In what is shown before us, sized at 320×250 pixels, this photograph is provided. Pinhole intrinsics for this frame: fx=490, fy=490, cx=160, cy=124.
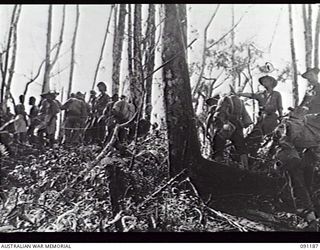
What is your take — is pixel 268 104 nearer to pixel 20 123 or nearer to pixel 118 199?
pixel 118 199

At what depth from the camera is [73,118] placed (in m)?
2.38

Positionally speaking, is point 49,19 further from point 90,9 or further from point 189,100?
point 189,100

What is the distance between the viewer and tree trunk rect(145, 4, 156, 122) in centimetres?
237

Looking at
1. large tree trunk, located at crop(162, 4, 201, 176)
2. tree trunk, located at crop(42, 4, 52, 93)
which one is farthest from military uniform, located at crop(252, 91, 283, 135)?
tree trunk, located at crop(42, 4, 52, 93)

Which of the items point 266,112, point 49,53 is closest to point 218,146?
point 266,112

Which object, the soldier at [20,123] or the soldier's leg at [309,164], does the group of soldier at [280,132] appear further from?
the soldier at [20,123]

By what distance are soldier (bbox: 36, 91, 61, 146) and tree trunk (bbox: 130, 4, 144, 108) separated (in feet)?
1.22

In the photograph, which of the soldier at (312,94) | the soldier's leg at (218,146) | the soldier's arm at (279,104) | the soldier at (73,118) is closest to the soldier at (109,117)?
the soldier at (73,118)

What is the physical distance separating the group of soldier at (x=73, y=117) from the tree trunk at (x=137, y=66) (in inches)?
1.8

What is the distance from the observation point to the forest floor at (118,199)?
2305 millimetres

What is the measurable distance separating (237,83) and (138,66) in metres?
0.49

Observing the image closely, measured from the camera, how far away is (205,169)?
233 centimetres

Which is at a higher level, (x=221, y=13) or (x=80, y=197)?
(x=221, y=13)

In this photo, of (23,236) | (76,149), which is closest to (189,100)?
(76,149)
